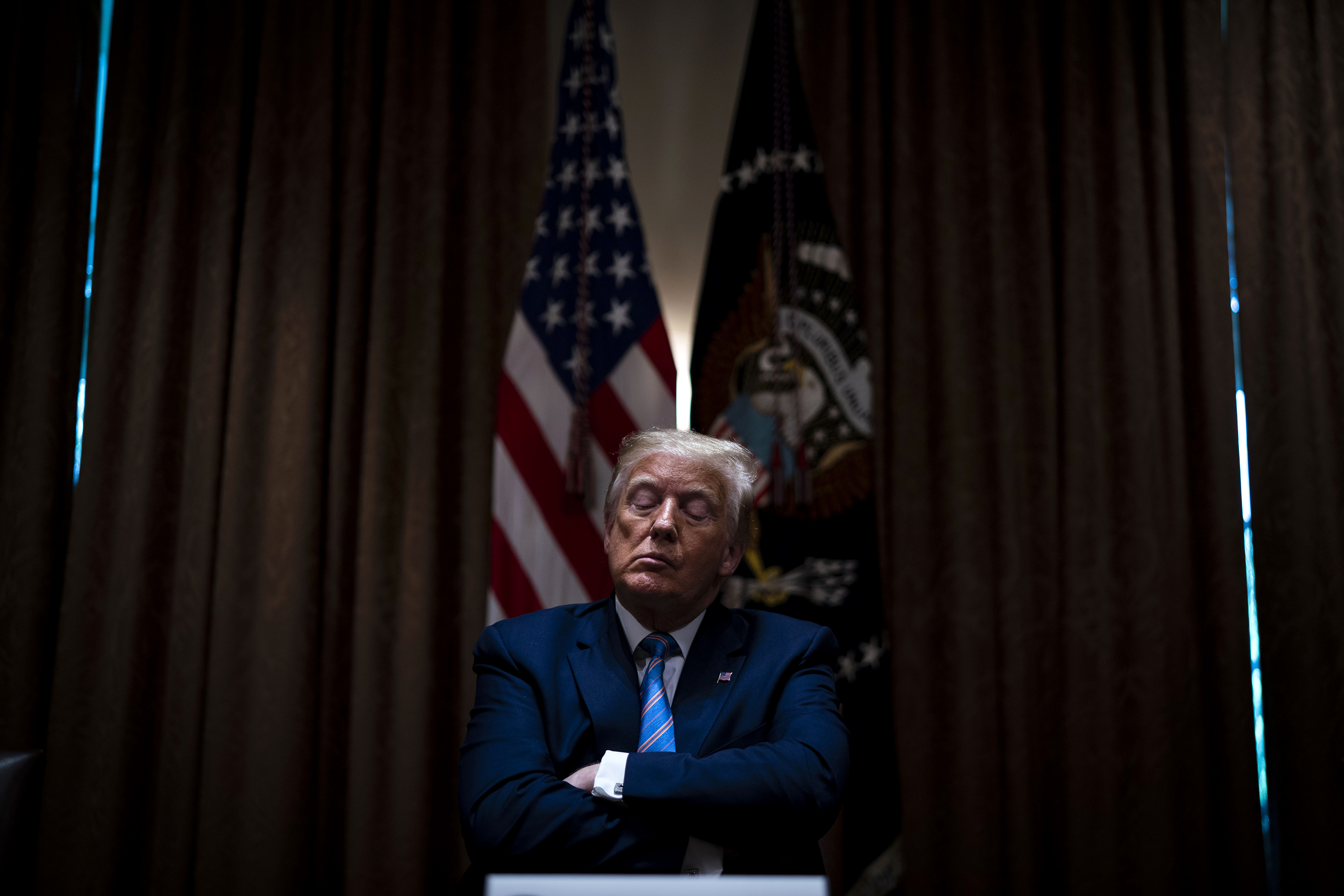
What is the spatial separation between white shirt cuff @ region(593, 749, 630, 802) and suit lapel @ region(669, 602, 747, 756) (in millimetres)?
161

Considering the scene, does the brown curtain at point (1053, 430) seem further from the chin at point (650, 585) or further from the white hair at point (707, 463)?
the chin at point (650, 585)

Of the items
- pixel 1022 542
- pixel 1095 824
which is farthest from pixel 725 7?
pixel 1095 824

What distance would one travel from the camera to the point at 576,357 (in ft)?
8.24

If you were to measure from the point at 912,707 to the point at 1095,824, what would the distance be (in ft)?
1.76

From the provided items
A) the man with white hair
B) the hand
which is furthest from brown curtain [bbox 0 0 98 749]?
the hand

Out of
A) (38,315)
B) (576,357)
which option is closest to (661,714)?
(576,357)

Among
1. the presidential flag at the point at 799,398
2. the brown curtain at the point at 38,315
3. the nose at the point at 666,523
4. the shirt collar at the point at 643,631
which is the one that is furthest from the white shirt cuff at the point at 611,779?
the brown curtain at the point at 38,315

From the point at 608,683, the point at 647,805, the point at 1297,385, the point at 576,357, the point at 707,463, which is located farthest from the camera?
the point at 576,357

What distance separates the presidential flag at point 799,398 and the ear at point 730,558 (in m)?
0.67

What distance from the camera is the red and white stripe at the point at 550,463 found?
2.42 metres

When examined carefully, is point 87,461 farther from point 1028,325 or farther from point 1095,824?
point 1095,824

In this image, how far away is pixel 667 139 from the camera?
2834mm

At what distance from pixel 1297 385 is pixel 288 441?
284cm

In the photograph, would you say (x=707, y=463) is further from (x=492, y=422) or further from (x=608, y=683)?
(x=492, y=422)
